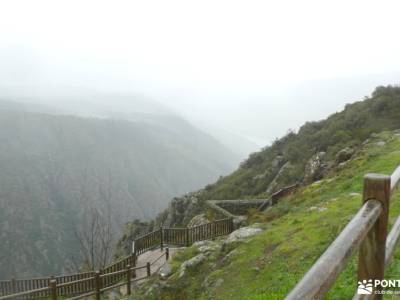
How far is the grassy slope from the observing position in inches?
292

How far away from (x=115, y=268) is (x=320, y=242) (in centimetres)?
1165

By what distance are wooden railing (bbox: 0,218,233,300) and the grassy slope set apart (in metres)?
3.04

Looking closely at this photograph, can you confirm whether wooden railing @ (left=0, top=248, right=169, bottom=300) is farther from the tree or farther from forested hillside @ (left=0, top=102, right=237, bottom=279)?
forested hillside @ (left=0, top=102, right=237, bottom=279)

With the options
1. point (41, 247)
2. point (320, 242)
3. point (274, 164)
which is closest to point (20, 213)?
point (41, 247)

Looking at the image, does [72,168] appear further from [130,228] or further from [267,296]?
[267,296]

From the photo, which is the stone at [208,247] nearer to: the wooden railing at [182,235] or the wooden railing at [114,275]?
the wooden railing at [114,275]

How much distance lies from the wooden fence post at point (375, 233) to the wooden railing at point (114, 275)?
1162cm

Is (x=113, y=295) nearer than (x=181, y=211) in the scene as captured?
Yes

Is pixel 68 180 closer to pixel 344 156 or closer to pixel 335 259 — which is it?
pixel 344 156

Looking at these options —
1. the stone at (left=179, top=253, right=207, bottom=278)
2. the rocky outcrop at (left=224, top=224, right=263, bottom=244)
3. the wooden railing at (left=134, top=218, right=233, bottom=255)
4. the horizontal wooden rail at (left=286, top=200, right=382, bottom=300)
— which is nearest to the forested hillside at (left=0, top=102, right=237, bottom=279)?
the wooden railing at (left=134, top=218, right=233, bottom=255)

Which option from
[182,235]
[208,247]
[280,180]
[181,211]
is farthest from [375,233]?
[181,211]

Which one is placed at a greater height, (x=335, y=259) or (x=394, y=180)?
(x=394, y=180)

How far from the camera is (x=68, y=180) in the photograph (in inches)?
4688

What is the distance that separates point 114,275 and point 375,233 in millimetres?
15181
